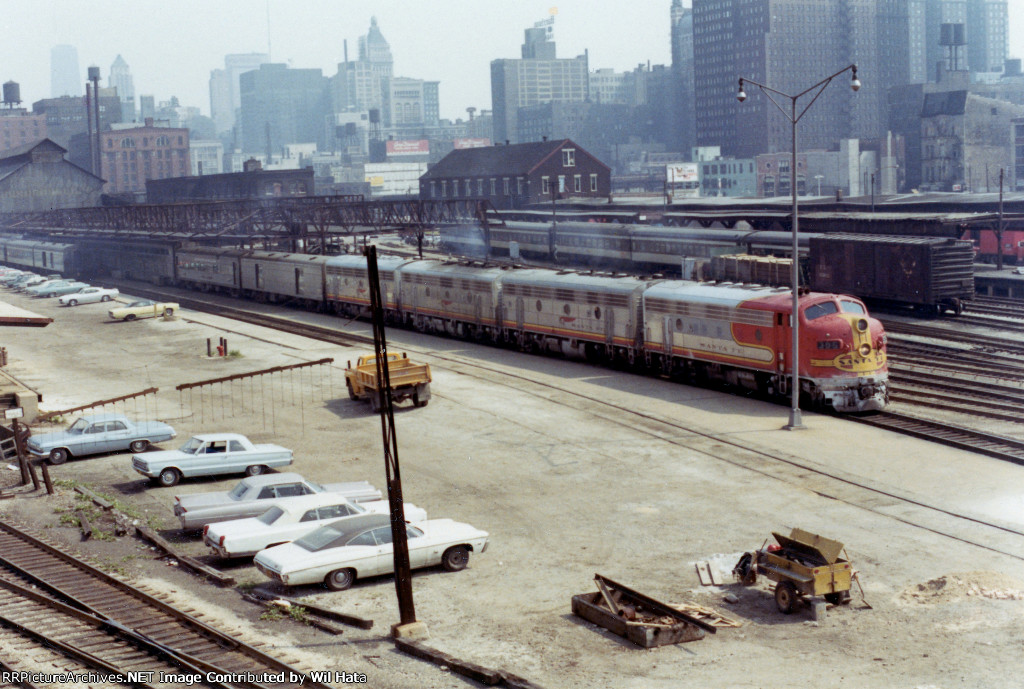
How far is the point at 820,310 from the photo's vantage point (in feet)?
116

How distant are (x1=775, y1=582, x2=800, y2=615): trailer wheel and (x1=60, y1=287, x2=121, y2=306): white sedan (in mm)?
67025

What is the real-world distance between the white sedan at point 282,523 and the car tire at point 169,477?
5.96 m

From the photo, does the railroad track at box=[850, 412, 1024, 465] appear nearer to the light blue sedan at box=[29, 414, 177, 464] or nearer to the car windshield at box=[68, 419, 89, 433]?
the light blue sedan at box=[29, 414, 177, 464]

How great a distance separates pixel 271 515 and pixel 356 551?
121 inches

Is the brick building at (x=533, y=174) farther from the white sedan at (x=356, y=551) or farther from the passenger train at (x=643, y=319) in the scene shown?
the white sedan at (x=356, y=551)

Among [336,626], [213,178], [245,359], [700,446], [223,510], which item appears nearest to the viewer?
[336,626]

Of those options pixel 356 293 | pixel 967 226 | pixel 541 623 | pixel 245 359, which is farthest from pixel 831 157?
pixel 541 623

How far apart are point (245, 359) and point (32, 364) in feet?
32.6

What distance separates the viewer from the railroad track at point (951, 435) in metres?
30.3

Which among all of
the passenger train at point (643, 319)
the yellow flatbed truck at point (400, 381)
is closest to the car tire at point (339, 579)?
the yellow flatbed truck at point (400, 381)

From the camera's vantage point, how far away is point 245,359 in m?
51.3

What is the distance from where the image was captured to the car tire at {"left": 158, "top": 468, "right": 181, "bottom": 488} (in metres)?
29.6

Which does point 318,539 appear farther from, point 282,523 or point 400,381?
point 400,381

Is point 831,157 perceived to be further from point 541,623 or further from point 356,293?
point 541,623
